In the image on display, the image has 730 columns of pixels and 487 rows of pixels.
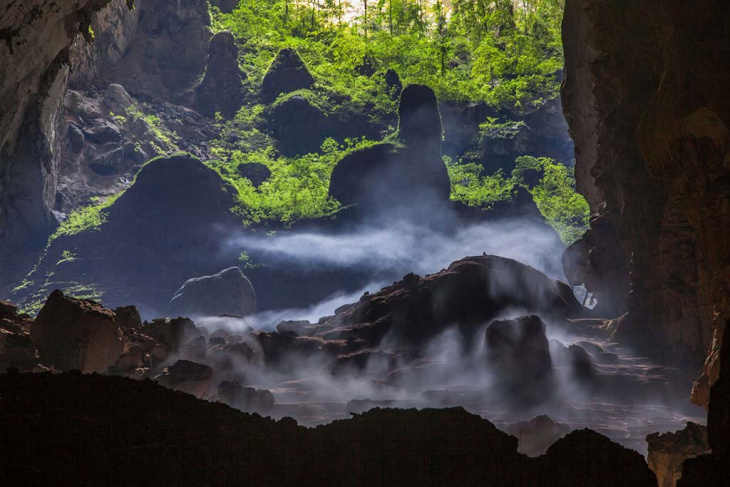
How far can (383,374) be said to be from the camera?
22.5m

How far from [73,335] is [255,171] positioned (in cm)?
4383

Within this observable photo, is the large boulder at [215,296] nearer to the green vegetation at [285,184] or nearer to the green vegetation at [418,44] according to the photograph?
the green vegetation at [285,184]

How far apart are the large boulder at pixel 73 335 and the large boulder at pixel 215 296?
23.3m

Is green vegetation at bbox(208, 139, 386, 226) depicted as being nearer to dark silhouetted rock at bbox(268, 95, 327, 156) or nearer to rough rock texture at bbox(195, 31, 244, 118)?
dark silhouetted rock at bbox(268, 95, 327, 156)

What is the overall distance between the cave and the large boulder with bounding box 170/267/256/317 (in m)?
0.17

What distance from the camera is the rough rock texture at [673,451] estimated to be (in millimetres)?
8819

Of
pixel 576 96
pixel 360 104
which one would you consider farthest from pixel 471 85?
pixel 576 96

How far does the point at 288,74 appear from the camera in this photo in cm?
6625

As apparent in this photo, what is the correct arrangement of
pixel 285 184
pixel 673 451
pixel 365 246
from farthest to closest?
1. pixel 285 184
2. pixel 365 246
3. pixel 673 451

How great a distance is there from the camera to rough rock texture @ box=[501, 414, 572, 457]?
13.2m

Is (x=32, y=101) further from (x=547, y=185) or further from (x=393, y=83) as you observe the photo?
(x=547, y=185)

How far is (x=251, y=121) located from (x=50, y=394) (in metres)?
60.8

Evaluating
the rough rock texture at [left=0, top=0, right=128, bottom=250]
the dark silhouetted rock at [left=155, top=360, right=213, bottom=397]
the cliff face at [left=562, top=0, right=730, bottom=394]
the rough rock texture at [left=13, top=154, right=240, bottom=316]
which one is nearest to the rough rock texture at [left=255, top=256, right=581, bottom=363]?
the cliff face at [left=562, top=0, right=730, bottom=394]

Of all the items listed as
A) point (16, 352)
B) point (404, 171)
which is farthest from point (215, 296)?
point (16, 352)
